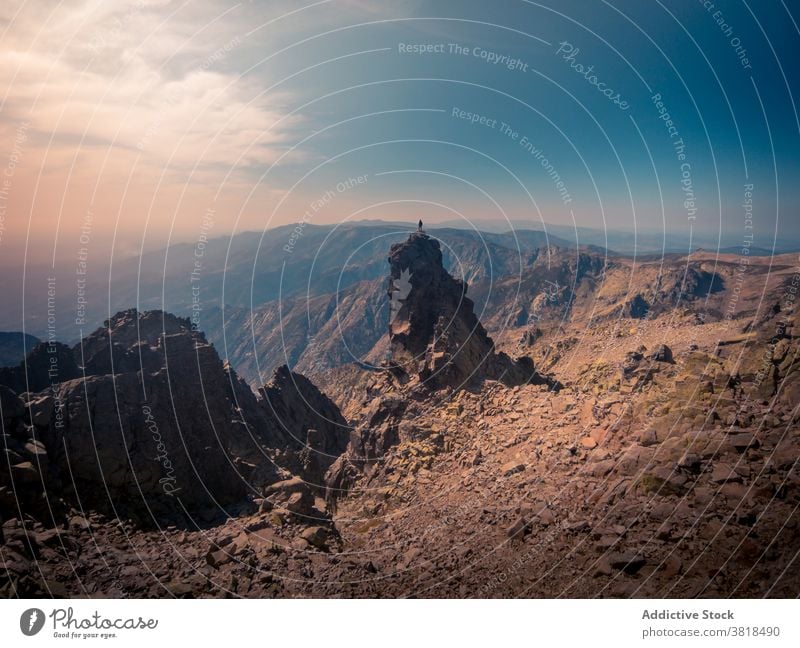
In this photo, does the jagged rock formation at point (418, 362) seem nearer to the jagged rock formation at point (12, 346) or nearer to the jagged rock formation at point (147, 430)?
the jagged rock formation at point (147, 430)

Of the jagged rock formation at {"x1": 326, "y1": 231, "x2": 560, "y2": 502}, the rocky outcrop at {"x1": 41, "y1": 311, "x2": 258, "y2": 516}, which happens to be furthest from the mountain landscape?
the jagged rock formation at {"x1": 326, "y1": 231, "x2": 560, "y2": 502}

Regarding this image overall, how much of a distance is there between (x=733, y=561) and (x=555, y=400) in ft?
46.5

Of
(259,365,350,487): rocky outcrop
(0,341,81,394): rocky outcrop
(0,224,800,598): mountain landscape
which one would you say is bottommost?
(259,365,350,487): rocky outcrop

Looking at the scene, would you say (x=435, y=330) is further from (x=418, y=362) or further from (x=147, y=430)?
(x=147, y=430)

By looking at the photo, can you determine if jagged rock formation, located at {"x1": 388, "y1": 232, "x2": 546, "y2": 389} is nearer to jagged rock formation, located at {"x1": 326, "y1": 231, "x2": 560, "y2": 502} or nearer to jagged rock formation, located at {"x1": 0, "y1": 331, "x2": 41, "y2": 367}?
jagged rock formation, located at {"x1": 326, "y1": 231, "x2": 560, "y2": 502}

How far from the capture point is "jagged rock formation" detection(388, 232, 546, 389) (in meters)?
37.1

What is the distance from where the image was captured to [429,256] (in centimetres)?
5175

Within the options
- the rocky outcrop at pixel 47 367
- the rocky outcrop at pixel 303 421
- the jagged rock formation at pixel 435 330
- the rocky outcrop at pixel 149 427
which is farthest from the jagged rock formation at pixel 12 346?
the jagged rock formation at pixel 435 330

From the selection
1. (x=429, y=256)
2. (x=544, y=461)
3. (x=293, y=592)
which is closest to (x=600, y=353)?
(x=429, y=256)

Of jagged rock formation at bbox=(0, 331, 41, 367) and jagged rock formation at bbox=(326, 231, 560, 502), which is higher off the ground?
jagged rock formation at bbox=(326, 231, 560, 502)

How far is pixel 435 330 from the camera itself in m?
42.0
